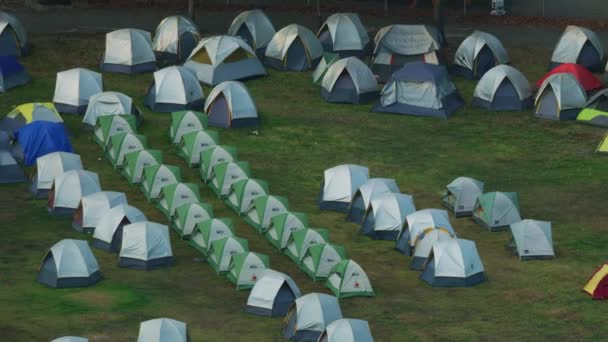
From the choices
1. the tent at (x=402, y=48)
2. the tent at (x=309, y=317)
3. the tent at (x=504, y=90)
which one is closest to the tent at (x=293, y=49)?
the tent at (x=402, y=48)

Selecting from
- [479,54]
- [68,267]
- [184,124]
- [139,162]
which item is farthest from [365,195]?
[479,54]

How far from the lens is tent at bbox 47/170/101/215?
54.2m

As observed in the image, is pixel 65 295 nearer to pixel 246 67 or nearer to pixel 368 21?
pixel 246 67

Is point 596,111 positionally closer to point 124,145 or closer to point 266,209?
point 266,209

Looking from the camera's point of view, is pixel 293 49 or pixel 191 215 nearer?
pixel 191 215

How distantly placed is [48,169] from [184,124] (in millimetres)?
6820

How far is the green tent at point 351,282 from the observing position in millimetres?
48125

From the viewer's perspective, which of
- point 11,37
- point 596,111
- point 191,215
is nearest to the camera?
point 191,215

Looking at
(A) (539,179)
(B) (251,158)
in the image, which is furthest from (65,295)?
(A) (539,179)

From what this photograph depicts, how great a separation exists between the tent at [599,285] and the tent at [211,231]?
11.4 meters

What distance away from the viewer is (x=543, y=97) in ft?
213


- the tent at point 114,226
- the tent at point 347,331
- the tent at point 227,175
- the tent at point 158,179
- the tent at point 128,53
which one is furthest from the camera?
the tent at point 128,53

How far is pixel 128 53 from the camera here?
6831cm

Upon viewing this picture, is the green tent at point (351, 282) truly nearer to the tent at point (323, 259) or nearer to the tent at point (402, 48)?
the tent at point (323, 259)
